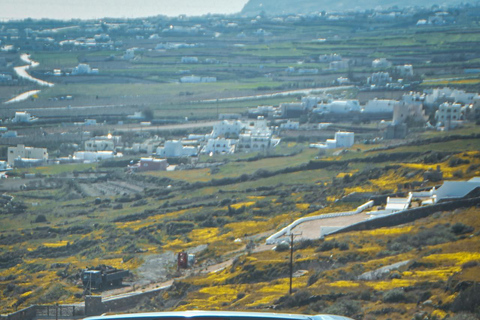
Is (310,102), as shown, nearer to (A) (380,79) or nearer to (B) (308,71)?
(A) (380,79)

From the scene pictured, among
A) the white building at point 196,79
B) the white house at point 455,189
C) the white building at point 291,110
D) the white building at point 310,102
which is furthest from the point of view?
the white building at point 196,79

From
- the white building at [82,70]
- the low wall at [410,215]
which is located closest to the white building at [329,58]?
the white building at [82,70]

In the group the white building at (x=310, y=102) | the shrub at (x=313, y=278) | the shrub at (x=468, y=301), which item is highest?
the shrub at (x=468, y=301)

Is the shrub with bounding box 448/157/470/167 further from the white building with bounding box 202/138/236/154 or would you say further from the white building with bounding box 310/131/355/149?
the white building with bounding box 202/138/236/154

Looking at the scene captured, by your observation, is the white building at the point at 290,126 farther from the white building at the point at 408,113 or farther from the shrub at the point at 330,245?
the shrub at the point at 330,245

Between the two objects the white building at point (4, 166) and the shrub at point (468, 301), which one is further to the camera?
the white building at point (4, 166)

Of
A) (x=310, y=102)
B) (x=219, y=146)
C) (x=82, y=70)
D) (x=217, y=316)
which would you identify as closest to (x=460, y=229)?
(x=217, y=316)
